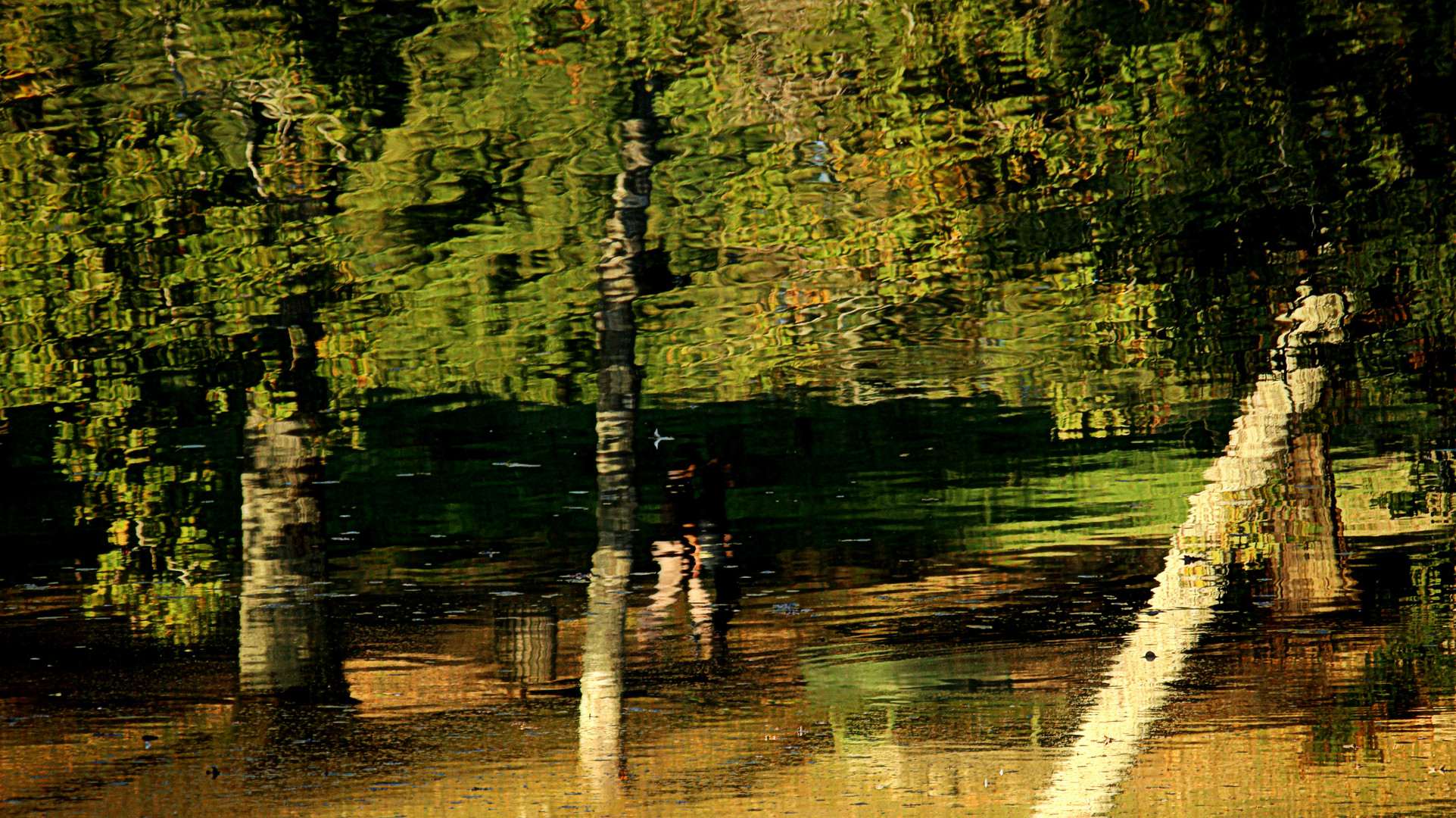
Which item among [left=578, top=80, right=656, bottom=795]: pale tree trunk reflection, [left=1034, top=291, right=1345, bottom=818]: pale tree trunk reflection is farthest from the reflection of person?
[left=1034, top=291, right=1345, bottom=818]: pale tree trunk reflection

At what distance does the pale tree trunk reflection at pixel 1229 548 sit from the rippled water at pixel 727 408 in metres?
0.03

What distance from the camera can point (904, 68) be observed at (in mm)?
3115

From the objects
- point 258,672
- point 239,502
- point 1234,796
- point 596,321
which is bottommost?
point 1234,796

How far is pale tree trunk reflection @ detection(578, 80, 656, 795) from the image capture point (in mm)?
3508

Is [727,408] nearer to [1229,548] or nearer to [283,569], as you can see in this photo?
[283,569]

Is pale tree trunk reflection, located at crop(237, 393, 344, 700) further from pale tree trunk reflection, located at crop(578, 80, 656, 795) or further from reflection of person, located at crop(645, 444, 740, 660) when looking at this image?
reflection of person, located at crop(645, 444, 740, 660)

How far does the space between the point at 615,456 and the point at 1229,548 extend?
3804 millimetres

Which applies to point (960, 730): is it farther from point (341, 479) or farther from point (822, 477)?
point (341, 479)

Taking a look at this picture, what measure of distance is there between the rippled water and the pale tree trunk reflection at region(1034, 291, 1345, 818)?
1.1 inches

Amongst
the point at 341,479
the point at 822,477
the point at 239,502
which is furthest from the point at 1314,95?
the point at 239,502

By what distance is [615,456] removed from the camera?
5.46 meters

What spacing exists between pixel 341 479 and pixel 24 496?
156 cm

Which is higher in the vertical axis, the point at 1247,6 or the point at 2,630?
the point at 1247,6

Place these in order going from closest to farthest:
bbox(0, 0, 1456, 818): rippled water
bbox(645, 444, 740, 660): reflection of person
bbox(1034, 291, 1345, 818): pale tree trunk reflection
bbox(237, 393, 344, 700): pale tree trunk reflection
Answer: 1. bbox(0, 0, 1456, 818): rippled water
2. bbox(1034, 291, 1345, 818): pale tree trunk reflection
3. bbox(237, 393, 344, 700): pale tree trunk reflection
4. bbox(645, 444, 740, 660): reflection of person
